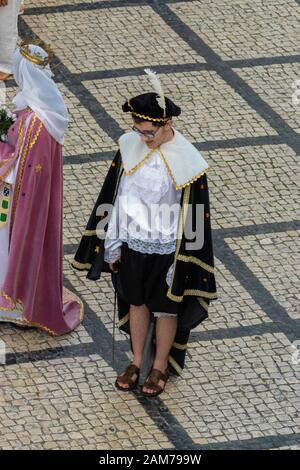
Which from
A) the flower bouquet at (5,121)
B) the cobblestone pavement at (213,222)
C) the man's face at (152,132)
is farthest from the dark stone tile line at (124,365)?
the man's face at (152,132)

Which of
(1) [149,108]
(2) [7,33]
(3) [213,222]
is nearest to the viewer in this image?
(1) [149,108]

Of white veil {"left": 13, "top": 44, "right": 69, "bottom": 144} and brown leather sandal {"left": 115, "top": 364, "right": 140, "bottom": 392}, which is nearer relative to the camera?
white veil {"left": 13, "top": 44, "right": 69, "bottom": 144}

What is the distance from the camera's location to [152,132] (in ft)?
30.4

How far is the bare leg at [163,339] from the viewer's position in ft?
31.8

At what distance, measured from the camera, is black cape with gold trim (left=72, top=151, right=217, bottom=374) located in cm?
937

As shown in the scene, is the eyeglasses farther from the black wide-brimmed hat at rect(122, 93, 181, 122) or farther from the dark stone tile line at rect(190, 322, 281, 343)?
the dark stone tile line at rect(190, 322, 281, 343)

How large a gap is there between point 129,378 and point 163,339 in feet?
1.14

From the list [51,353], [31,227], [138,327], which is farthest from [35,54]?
[51,353]

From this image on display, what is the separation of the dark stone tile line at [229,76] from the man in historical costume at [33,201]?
3185 mm

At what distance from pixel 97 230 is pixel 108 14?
17.4ft

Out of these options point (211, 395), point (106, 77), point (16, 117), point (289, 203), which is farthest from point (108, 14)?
point (211, 395)

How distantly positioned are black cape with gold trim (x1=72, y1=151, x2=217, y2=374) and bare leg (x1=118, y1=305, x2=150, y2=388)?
16cm

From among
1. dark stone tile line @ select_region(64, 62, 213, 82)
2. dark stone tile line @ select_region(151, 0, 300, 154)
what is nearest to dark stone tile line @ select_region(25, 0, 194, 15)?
dark stone tile line @ select_region(151, 0, 300, 154)

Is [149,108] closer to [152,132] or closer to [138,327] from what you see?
[152,132]
